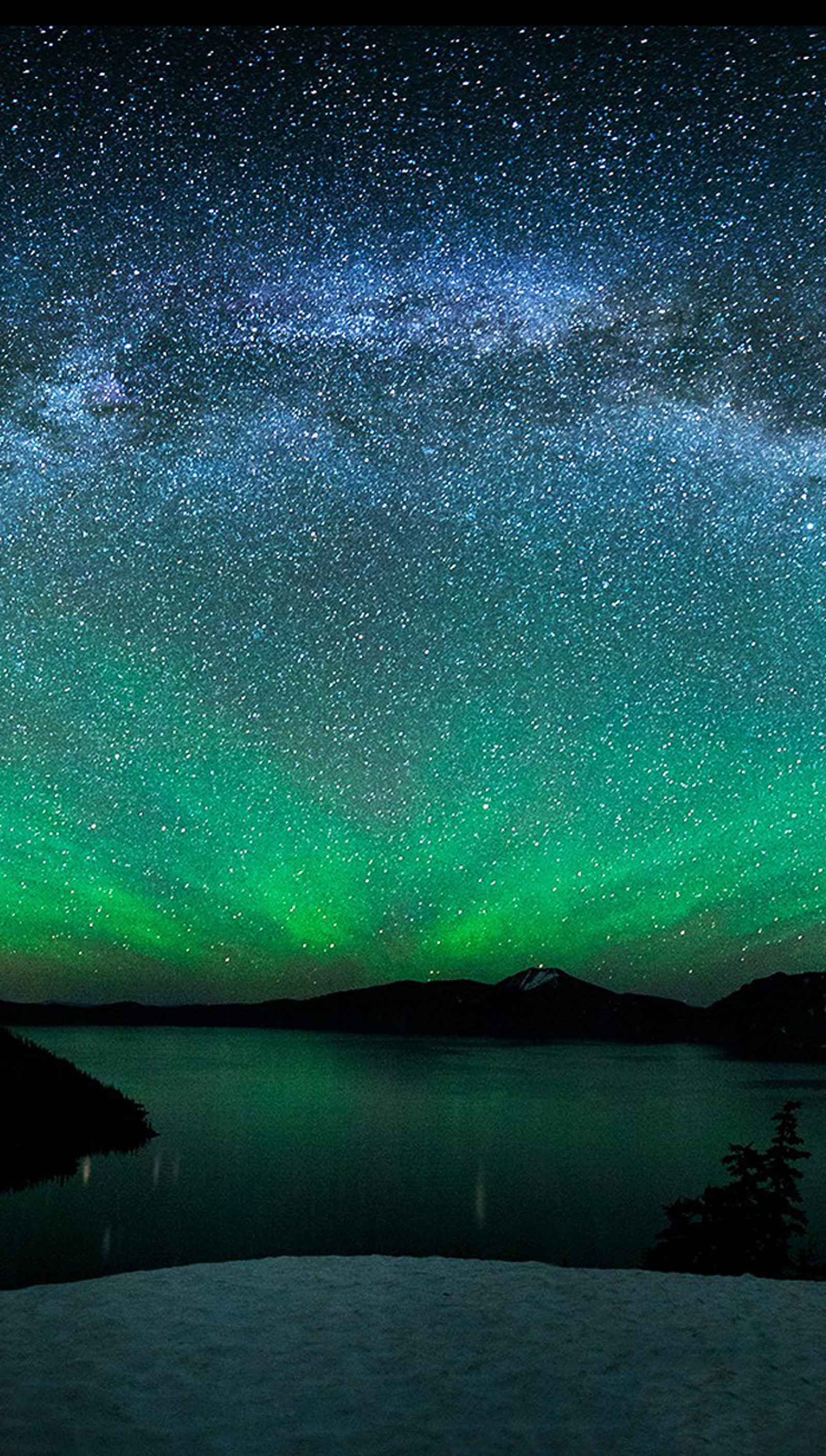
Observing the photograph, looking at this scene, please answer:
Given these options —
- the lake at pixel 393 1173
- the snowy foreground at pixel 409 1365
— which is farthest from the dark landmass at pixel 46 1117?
the snowy foreground at pixel 409 1365

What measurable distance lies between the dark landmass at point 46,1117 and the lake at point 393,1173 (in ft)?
2.87

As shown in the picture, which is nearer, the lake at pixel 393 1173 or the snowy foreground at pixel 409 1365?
the snowy foreground at pixel 409 1365

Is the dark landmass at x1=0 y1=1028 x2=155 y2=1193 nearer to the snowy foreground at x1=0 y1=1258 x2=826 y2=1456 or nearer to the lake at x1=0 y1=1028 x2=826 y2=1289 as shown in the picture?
the lake at x1=0 y1=1028 x2=826 y2=1289

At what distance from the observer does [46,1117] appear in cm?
3334

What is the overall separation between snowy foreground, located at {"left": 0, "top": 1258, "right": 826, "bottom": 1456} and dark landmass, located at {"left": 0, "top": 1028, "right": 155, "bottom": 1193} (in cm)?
2216

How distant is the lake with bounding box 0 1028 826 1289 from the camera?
27.9 metres

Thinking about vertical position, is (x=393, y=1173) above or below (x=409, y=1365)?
below

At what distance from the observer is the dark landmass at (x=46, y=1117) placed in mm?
31078

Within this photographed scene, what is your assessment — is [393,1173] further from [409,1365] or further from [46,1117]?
[409,1365]

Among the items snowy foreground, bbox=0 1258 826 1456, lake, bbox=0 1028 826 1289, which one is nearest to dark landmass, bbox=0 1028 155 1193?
lake, bbox=0 1028 826 1289

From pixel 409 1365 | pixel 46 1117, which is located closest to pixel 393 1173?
pixel 46 1117

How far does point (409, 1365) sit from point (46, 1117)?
2859cm

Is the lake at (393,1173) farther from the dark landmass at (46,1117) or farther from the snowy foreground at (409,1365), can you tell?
the snowy foreground at (409,1365)

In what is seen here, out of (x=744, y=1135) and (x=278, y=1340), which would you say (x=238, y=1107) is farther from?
(x=278, y=1340)
